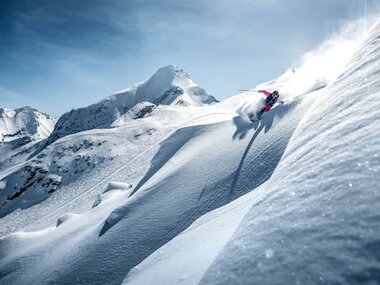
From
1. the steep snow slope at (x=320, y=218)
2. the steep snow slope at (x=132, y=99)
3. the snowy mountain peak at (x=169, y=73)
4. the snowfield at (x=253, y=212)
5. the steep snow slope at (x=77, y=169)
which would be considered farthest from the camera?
the snowy mountain peak at (x=169, y=73)

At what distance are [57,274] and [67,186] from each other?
2836 cm

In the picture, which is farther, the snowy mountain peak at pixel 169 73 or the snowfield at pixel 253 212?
the snowy mountain peak at pixel 169 73

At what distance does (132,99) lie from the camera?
148m

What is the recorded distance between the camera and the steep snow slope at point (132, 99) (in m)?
134

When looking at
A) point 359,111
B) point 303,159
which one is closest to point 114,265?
point 303,159

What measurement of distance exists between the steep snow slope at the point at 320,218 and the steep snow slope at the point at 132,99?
407ft

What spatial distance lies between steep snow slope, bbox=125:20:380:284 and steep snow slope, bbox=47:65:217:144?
124 meters

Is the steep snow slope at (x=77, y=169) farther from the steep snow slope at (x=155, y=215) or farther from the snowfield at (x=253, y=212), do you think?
the steep snow slope at (x=155, y=215)

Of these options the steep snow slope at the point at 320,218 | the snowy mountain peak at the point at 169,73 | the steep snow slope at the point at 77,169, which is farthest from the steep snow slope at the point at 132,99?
the steep snow slope at the point at 320,218

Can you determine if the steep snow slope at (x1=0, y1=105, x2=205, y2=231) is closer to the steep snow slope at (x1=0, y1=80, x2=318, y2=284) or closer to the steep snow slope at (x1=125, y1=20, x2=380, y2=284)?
the steep snow slope at (x1=0, y1=80, x2=318, y2=284)

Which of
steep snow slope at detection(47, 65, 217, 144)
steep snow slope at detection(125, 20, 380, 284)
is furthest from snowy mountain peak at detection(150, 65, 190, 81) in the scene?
steep snow slope at detection(125, 20, 380, 284)

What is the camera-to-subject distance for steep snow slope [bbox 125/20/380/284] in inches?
73.3

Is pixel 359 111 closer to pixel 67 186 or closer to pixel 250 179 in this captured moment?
pixel 250 179

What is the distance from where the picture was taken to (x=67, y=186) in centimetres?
3328
